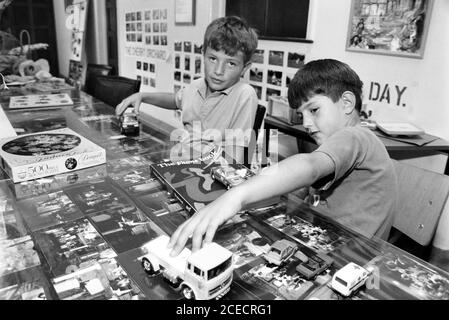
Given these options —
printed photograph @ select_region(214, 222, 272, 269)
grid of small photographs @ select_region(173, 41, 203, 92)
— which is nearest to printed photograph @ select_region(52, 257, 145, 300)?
printed photograph @ select_region(214, 222, 272, 269)

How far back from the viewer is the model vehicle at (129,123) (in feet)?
4.35

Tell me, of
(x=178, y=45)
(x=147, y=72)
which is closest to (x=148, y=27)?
(x=147, y=72)

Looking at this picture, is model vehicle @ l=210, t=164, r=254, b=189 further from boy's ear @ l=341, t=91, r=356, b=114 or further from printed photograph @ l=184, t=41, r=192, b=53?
printed photograph @ l=184, t=41, r=192, b=53

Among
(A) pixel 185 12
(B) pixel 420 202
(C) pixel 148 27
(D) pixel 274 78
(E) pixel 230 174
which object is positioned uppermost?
(A) pixel 185 12

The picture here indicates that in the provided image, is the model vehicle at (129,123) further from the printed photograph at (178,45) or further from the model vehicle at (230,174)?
the printed photograph at (178,45)

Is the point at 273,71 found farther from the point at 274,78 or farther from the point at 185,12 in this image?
the point at 185,12

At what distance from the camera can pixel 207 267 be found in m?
0.48

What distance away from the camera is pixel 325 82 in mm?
944

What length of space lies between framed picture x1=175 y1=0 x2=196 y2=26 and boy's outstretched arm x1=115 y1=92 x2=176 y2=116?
5.73ft

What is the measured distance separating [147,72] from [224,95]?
9.34 feet

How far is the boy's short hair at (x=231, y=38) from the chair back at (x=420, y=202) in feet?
2.26

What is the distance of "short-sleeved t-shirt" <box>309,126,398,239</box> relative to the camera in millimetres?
850

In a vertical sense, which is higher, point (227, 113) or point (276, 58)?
point (276, 58)
